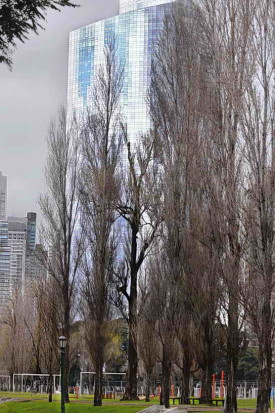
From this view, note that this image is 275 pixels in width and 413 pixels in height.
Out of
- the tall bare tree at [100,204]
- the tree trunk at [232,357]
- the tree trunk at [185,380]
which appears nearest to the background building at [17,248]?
the tall bare tree at [100,204]

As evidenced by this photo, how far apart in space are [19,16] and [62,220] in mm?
15704

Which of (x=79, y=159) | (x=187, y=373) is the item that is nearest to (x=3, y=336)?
(x=79, y=159)

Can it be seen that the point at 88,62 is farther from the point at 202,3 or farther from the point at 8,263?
the point at 202,3

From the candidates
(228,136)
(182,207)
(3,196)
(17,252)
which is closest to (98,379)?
(182,207)

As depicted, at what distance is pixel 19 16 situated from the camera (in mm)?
9164

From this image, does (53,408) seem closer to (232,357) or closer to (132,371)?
(132,371)

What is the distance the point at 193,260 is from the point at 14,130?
531 cm

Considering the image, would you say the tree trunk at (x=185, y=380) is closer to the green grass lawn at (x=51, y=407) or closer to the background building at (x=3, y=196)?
the green grass lawn at (x=51, y=407)

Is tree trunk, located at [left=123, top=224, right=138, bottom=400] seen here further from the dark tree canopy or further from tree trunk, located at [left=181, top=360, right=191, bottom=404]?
the dark tree canopy

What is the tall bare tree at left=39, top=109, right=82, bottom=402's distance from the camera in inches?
945

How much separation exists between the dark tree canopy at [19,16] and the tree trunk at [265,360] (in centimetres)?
819

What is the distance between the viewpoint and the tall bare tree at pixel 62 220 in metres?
24.0

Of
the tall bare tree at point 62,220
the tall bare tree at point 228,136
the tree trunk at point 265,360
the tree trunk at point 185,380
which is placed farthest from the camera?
the tall bare tree at point 62,220

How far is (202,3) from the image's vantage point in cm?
1886
